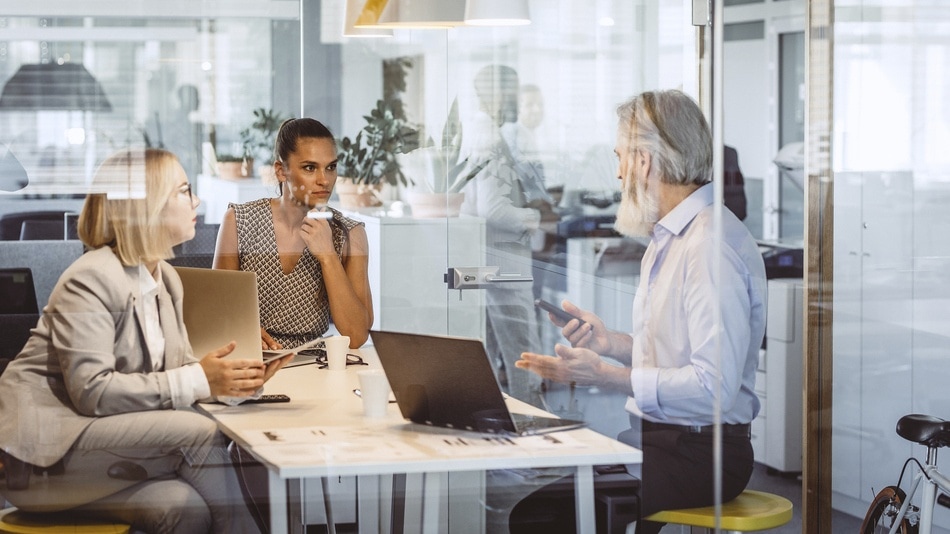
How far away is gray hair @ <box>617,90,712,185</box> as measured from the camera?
122 inches

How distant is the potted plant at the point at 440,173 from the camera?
3.03 metres

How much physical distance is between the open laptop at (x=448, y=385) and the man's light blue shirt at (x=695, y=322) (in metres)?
0.66

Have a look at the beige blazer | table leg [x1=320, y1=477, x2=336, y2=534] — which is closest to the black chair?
the beige blazer

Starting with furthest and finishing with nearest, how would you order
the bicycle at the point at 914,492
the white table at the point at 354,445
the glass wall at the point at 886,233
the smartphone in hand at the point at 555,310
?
the glass wall at the point at 886,233
the bicycle at the point at 914,492
the smartphone in hand at the point at 555,310
the white table at the point at 354,445

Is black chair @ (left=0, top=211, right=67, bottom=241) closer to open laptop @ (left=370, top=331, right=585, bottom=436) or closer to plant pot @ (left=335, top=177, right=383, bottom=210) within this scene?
plant pot @ (left=335, top=177, right=383, bottom=210)

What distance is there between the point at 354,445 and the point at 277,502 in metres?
0.49

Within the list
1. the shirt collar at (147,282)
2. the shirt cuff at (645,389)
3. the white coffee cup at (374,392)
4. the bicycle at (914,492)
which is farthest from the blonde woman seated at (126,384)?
the bicycle at (914,492)

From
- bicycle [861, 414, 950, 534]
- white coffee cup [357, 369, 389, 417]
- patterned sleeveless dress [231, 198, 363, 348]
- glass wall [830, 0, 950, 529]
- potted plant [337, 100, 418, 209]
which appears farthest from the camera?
glass wall [830, 0, 950, 529]

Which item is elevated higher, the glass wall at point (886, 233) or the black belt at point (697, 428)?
the glass wall at point (886, 233)

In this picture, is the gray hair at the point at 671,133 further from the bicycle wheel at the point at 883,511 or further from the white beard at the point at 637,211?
the bicycle wheel at the point at 883,511

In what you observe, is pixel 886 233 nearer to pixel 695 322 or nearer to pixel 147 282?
pixel 695 322

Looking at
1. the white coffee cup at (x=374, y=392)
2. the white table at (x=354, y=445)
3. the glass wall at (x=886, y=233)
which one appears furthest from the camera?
the glass wall at (x=886, y=233)

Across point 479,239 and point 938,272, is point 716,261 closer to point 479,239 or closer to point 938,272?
point 479,239

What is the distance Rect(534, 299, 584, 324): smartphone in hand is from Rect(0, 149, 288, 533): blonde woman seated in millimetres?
780
